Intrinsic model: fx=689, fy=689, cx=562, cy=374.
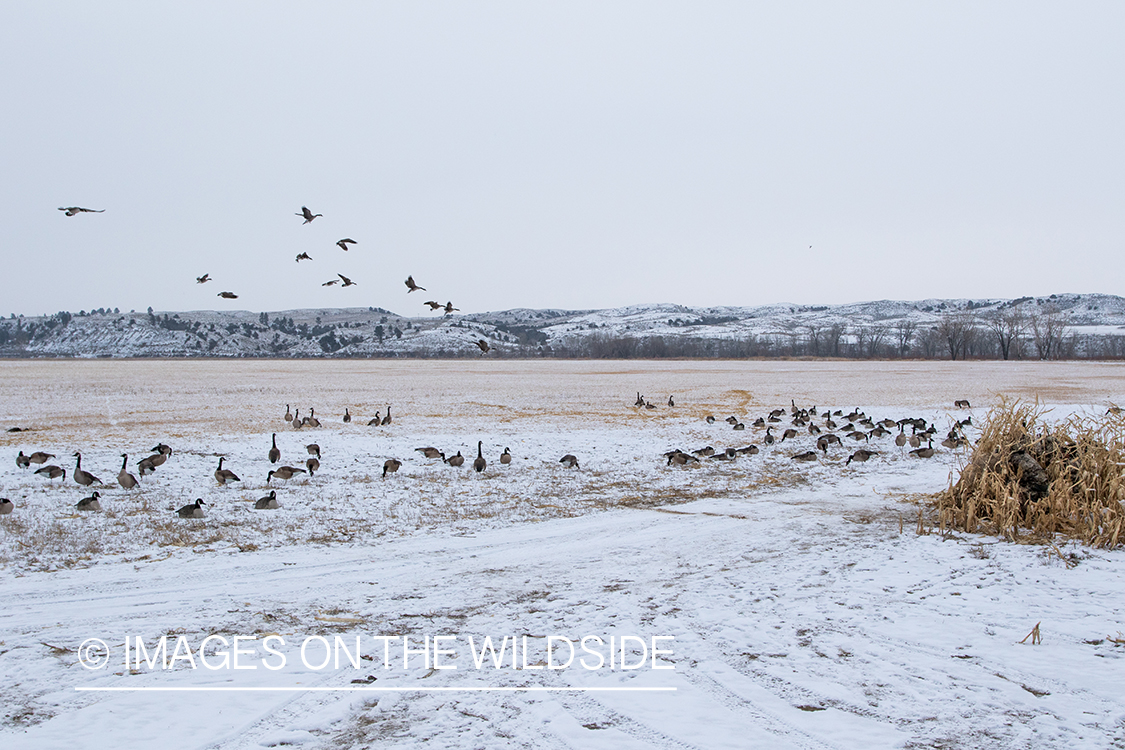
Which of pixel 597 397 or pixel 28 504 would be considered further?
pixel 597 397

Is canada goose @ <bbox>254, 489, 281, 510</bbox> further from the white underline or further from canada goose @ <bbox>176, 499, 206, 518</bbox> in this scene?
the white underline

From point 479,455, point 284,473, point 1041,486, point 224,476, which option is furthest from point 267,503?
point 1041,486

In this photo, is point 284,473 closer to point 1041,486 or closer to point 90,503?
point 90,503

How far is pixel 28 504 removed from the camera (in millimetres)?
10984

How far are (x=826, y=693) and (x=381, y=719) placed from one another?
312 cm

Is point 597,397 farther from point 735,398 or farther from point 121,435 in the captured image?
point 121,435

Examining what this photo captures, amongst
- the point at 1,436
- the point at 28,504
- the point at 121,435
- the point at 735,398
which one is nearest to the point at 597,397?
the point at 735,398

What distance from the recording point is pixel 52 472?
1215 centimetres

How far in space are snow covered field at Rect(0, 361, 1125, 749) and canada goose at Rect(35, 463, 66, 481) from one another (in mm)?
206

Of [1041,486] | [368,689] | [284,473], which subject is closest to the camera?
[368,689]

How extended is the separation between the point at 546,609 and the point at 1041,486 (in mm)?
7343

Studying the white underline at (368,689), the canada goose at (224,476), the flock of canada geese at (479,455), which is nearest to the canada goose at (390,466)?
the flock of canada geese at (479,455)

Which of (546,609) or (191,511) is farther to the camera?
(191,511)

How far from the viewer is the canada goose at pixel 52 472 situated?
12.1 meters
